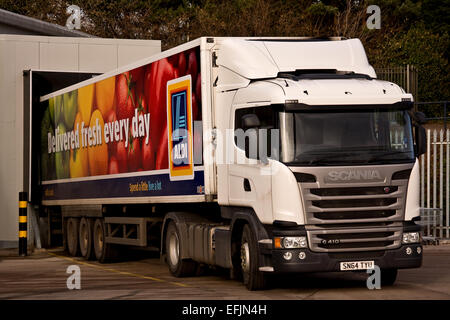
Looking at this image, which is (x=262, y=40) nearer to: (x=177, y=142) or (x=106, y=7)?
(x=177, y=142)

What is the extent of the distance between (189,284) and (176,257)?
1.46 meters

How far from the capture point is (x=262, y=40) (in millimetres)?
15773

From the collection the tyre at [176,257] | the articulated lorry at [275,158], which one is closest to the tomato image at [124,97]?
the articulated lorry at [275,158]

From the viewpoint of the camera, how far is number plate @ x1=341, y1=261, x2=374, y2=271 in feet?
46.0

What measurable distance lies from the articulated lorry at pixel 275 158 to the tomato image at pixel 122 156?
530mm

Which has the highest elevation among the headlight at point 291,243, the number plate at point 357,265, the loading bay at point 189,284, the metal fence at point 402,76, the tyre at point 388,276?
the metal fence at point 402,76

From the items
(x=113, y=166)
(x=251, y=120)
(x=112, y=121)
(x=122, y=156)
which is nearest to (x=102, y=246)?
(x=113, y=166)

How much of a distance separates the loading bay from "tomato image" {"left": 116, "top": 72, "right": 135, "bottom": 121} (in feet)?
9.61

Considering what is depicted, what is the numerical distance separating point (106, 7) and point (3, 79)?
2870cm

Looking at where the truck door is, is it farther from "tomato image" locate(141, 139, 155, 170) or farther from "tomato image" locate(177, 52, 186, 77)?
"tomato image" locate(141, 139, 155, 170)

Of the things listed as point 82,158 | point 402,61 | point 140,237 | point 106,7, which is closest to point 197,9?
point 106,7

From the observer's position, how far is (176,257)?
1741 cm

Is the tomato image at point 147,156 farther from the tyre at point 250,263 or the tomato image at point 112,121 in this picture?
the tyre at point 250,263

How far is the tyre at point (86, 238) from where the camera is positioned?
22.1 metres
